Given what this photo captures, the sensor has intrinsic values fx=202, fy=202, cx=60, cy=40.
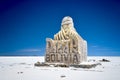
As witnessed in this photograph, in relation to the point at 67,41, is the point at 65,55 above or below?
below

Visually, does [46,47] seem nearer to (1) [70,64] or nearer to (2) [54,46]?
(2) [54,46]

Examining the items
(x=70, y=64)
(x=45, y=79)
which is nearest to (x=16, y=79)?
(x=45, y=79)

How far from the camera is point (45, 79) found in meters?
14.7

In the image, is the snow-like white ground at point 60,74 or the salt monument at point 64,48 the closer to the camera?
the snow-like white ground at point 60,74

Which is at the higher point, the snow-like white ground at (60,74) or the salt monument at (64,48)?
the salt monument at (64,48)

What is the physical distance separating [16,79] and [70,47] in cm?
1377

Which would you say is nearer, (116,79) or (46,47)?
(116,79)

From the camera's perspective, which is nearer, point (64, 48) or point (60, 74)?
point (60, 74)

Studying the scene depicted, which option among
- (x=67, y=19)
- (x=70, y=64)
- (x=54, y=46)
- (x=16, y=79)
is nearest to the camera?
(x=16, y=79)

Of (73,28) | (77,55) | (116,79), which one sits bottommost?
(116,79)

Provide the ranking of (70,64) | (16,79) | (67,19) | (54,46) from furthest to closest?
(67,19) → (54,46) → (70,64) → (16,79)

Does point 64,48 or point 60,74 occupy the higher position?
point 64,48

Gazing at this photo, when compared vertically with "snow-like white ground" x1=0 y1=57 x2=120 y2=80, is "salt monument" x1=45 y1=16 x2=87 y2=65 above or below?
above

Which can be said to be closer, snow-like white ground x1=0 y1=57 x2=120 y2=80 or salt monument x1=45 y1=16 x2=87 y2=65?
snow-like white ground x1=0 y1=57 x2=120 y2=80
